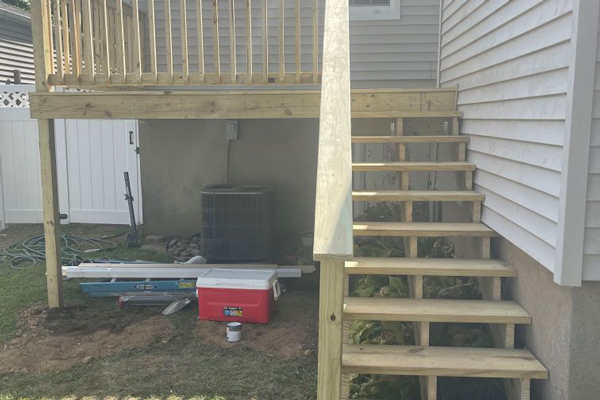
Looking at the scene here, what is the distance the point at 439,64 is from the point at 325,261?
3.92 m

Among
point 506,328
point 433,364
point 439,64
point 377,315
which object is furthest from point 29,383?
point 439,64

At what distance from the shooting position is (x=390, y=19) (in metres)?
6.26

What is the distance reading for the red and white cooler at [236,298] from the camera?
14.4 ft

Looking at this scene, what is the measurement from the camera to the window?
6.24m

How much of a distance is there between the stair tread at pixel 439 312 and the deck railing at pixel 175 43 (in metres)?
2.11

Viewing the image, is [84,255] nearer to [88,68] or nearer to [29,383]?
[88,68]

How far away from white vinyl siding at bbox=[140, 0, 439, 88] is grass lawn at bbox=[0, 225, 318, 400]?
8.95 feet

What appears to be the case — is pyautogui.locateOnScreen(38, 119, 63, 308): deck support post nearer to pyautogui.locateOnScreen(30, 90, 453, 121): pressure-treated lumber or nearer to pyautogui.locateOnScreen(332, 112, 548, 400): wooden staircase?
pyautogui.locateOnScreen(30, 90, 453, 121): pressure-treated lumber

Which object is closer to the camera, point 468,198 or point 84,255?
point 468,198

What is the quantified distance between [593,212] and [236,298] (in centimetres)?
274

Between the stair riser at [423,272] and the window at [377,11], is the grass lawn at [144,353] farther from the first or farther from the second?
the window at [377,11]

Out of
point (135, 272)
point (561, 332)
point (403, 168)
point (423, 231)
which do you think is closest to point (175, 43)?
point (135, 272)

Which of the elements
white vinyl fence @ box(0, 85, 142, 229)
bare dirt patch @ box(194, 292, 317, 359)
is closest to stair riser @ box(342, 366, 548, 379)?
bare dirt patch @ box(194, 292, 317, 359)

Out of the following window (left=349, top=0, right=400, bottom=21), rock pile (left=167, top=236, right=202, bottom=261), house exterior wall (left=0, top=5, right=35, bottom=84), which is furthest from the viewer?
house exterior wall (left=0, top=5, right=35, bottom=84)
